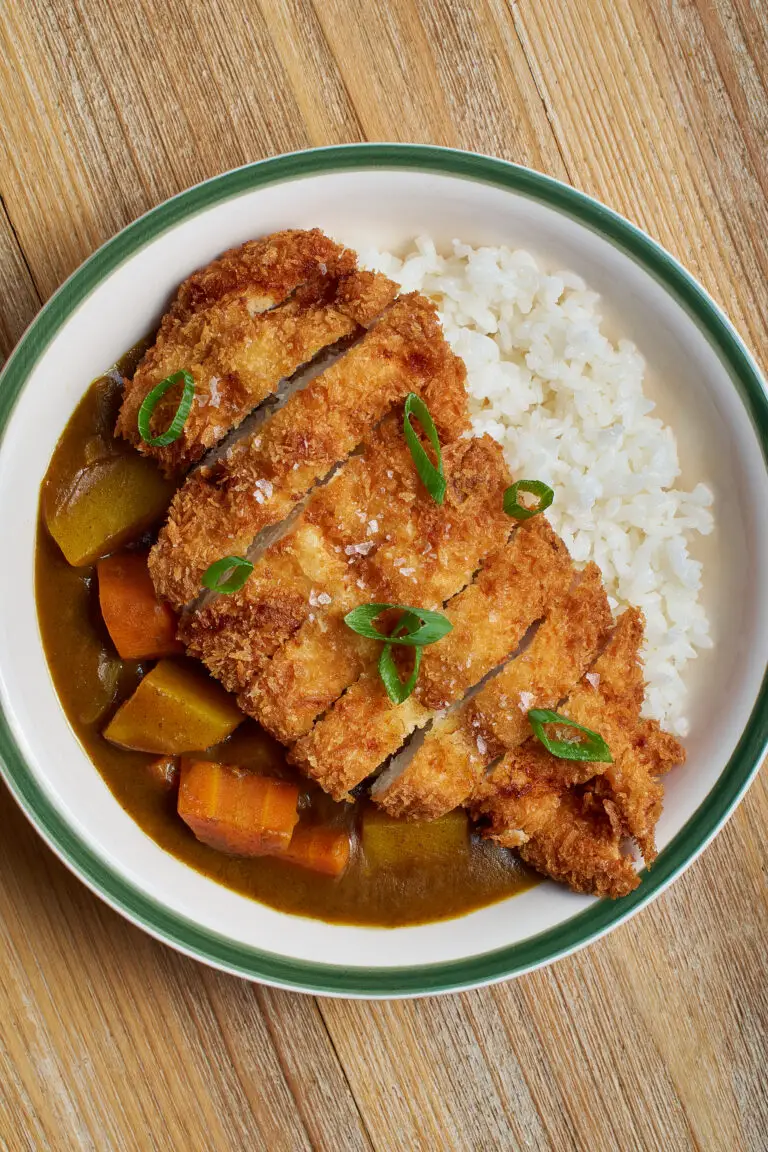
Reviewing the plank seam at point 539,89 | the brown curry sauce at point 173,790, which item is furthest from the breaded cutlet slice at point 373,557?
the plank seam at point 539,89

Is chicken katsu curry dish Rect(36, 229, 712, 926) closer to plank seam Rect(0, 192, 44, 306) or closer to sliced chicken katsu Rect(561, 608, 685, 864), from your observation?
sliced chicken katsu Rect(561, 608, 685, 864)

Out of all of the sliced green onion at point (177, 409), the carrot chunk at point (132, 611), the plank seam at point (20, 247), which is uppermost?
the plank seam at point (20, 247)

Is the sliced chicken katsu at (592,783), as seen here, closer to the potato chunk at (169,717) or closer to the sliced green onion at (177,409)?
the potato chunk at (169,717)

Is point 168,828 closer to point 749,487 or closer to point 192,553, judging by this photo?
point 192,553

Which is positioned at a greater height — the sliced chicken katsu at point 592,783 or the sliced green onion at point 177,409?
the sliced green onion at point 177,409

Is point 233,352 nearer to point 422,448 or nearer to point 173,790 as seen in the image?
point 422,448

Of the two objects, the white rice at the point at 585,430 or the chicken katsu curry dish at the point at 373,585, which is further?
the white rice at the point at 585,430

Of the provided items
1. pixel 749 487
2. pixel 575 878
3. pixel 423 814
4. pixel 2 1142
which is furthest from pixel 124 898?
pixel 749 487

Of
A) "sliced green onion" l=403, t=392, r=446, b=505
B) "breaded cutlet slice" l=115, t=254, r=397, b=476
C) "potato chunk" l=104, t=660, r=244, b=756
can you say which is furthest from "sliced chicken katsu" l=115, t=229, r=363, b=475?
"potato chunk" l=104, t=660, r=244, b=756
